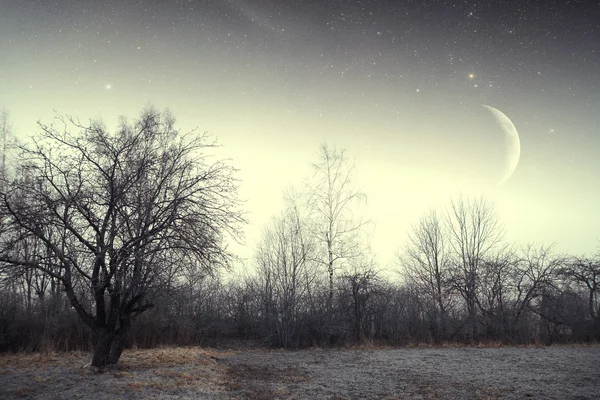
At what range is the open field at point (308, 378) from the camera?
7578 mm

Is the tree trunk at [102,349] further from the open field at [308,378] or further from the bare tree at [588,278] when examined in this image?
the bare tree at [588,278]

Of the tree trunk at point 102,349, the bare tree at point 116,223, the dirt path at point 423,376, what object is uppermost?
the bare tree at point 116,223

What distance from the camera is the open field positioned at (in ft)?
24.9

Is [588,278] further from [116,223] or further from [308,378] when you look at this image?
[116,223]

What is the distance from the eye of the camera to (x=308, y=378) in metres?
10.1

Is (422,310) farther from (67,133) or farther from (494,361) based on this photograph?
(67,133)

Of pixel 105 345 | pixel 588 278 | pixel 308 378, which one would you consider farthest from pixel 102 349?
pixel 588 278

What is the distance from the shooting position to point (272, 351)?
1773 cm

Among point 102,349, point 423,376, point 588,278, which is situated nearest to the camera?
point 102,349

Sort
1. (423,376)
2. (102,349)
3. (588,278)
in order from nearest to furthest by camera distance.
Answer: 1. (102,349)
2. (423,376)
3. (588,278)

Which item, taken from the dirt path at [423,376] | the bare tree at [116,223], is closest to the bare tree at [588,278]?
the dirt path at [423,376]

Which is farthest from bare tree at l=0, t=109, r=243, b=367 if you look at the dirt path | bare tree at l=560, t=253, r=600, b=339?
bare tree at l=560, t=253, r=600, b=339

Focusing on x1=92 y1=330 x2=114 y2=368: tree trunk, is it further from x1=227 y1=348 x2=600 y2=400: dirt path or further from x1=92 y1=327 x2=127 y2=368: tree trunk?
x1=227 y1=348 x2=600 y2=400: dirt path

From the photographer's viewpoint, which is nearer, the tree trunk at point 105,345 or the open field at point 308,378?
the open field at point 308,378
